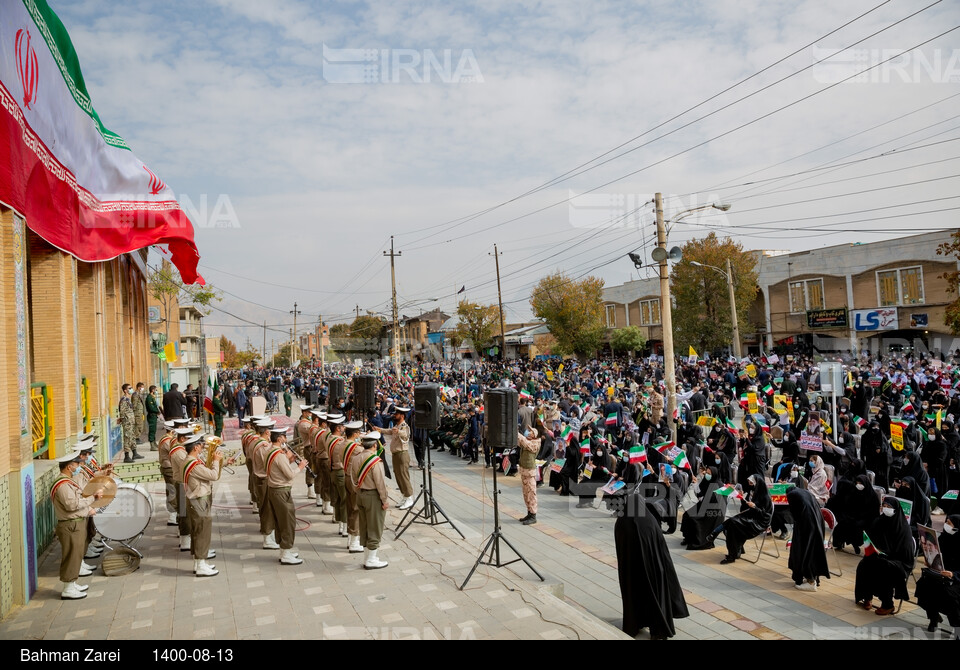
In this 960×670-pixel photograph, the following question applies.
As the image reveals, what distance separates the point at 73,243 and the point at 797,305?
42.0 m

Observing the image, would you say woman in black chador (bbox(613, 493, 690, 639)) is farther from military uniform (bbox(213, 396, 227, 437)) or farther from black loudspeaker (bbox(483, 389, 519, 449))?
military uniform (bbox(213, 396, 227, 437))

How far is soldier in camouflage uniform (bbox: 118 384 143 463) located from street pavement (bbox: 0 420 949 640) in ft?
19.5

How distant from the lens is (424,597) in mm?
7094

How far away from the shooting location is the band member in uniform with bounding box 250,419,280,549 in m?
8.90

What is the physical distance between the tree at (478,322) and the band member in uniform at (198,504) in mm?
53507

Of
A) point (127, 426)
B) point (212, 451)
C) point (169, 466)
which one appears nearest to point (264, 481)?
point (212, 451)

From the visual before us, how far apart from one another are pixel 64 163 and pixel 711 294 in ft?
128

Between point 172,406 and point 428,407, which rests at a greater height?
point 428,407

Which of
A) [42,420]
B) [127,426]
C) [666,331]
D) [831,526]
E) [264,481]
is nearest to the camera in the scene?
[831,526]

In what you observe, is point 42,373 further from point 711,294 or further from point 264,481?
point 711,294

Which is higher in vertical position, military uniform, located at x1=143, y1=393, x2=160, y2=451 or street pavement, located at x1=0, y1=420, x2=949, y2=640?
military uniform, located at x1=143, y1=393, x2=160, y2=451

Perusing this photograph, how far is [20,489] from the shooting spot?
7.39 m

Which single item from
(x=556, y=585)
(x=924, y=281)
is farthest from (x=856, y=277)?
(x=556, y=585)

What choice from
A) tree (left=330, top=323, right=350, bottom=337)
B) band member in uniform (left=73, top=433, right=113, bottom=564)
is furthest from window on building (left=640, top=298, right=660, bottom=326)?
tree (left=330, top=323, right=350, bottom=337)
